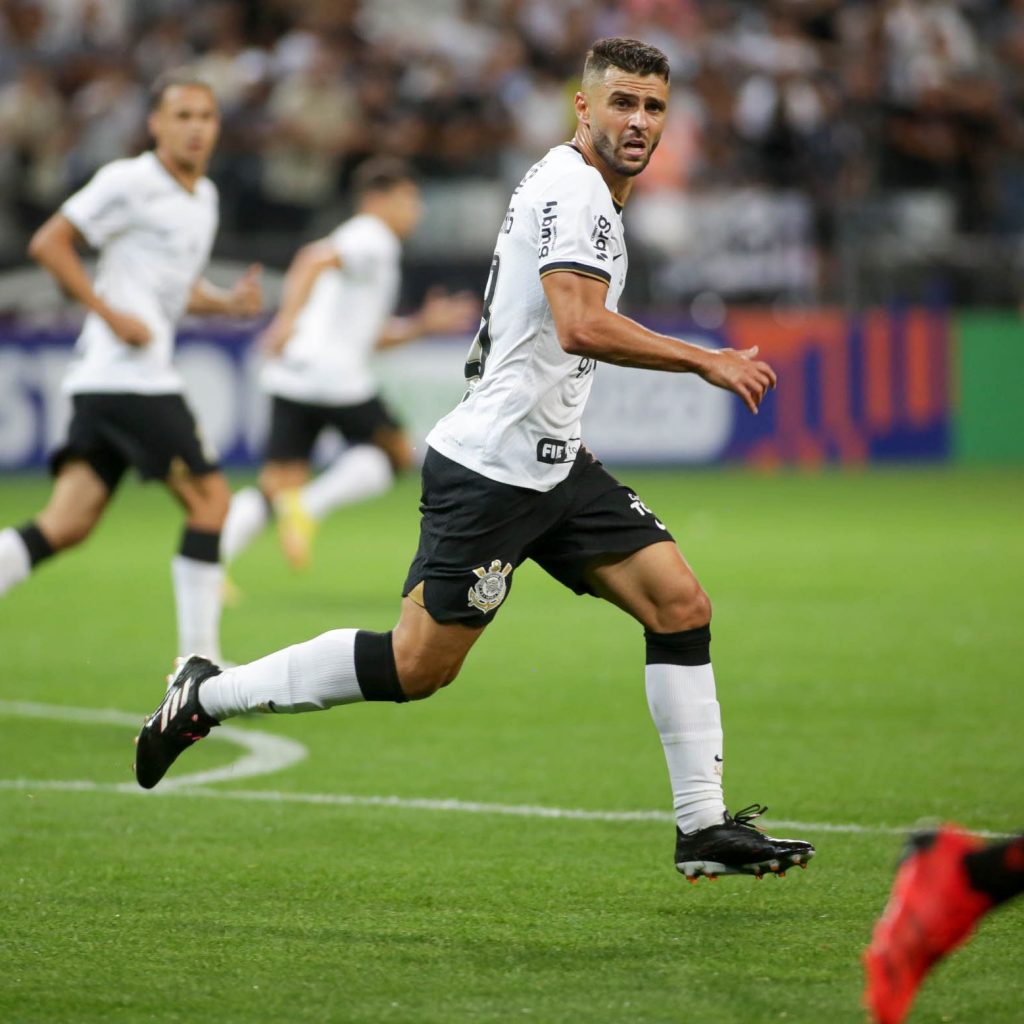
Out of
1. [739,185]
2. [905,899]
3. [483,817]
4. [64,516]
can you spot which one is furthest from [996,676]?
[739,185]

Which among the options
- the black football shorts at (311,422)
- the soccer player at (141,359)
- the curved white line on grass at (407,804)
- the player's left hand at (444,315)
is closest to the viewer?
the curved white line on grass at (407,804)

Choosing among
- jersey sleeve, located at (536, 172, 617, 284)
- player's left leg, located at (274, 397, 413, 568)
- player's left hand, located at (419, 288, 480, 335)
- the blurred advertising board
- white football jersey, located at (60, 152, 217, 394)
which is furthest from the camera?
the blurred advertising board

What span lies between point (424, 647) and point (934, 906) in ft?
6.07

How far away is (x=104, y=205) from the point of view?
8172 mm

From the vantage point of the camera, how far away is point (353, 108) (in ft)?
69.4

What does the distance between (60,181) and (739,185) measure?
724 cm

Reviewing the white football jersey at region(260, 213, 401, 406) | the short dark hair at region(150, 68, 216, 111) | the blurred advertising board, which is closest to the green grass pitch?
the white football jersey at region(260, 213, 401, 406)

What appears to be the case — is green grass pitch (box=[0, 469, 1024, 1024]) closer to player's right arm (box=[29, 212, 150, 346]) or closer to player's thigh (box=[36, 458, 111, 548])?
player's thigh (box=[36, 458, 111, 548])

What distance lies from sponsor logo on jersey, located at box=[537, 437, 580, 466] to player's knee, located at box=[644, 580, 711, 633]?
0.47m

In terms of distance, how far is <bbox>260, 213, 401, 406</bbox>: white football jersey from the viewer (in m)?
12.4

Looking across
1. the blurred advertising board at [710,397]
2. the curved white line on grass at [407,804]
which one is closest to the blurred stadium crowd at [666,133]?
the blurred advertising board at [710,397]

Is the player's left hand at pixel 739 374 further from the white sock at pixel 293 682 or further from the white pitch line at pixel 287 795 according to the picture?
the white pitch line at pixel 287 795

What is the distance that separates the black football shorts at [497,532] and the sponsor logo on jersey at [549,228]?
65cm

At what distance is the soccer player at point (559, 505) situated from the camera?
494cm
